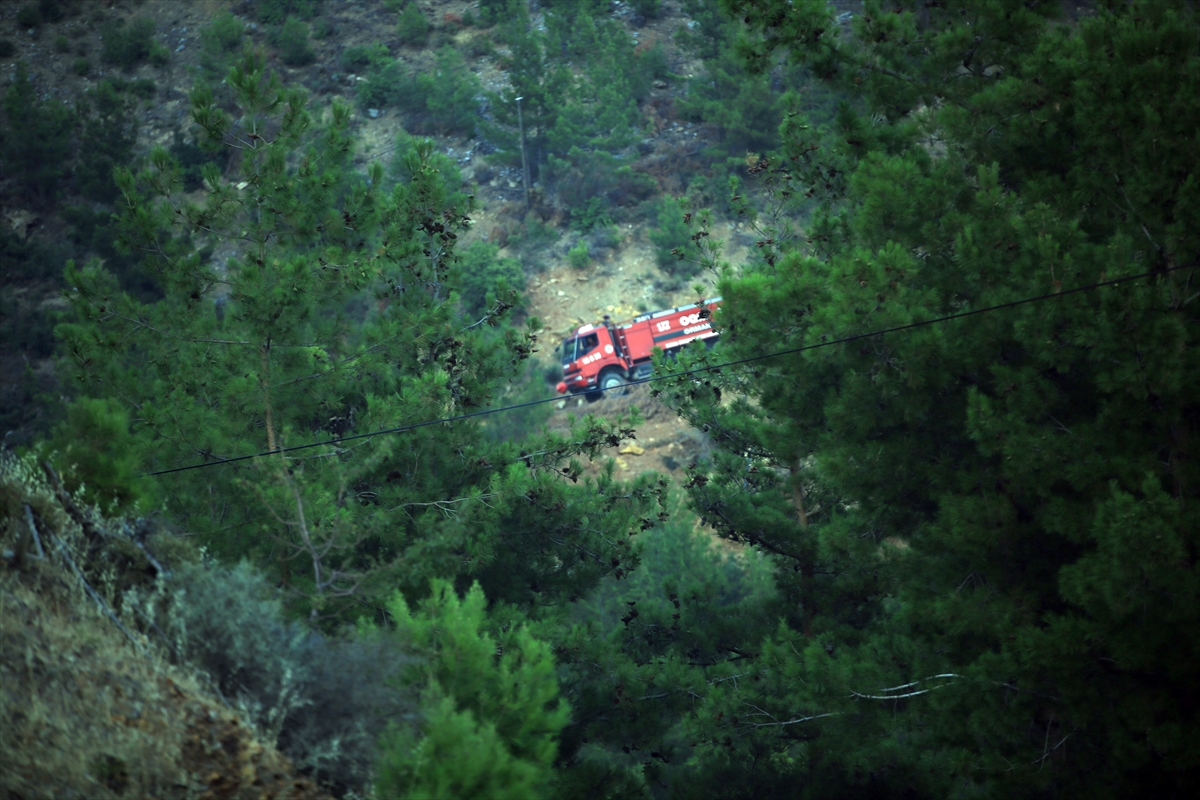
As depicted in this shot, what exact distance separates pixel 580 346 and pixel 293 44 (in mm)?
25979

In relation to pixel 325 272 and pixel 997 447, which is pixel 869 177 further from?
pixel 325 272

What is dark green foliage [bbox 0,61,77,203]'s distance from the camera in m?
32.2

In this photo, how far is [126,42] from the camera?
43969 millimetres

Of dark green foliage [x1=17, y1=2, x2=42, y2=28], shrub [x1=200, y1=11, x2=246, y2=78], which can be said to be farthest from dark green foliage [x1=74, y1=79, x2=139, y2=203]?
dark green foliage [x1=17, y1=2, x2=42, y2=28]

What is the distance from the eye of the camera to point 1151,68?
6.51 metres

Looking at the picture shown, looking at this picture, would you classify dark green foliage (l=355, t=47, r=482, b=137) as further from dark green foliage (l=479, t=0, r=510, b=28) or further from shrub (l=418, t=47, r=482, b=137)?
dark green foliage (l=479, t=0, r=510, b=28)

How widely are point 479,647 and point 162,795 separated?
1797mm

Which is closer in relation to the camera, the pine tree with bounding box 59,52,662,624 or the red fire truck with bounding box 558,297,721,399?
the pine tree with bounding box 59,52,662,624

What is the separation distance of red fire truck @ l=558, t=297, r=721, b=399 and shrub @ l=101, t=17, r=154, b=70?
31.0 meters

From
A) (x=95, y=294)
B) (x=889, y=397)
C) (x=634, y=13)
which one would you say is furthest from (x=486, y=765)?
(x=634, y=13)

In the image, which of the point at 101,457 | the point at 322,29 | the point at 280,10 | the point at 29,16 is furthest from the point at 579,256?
the point at 29,16

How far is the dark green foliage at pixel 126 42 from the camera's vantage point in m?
43.8

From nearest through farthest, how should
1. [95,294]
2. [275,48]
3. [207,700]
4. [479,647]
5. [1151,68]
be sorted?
[207,700], [479,647], [1151,68], [95,294], [275,48]

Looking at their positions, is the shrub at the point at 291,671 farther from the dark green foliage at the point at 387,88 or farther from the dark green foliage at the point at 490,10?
the dark green foliage at the point at 490,10
